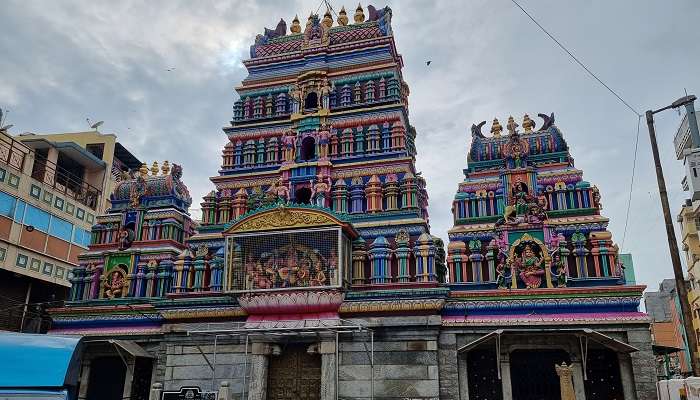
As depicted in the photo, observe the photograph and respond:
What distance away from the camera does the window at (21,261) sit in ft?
106

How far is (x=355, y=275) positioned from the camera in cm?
2312

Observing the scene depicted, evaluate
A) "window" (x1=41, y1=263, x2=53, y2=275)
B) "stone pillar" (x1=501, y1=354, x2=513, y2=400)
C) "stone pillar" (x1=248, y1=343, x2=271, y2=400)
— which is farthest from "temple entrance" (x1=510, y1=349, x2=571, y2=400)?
"window" (x1=41, y1=263, x2=53, y2=275)

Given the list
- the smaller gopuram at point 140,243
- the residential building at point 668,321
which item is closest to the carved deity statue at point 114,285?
the smaller gopuram at point 140,243

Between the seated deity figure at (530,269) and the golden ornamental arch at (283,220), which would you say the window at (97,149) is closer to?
the golden ornamental arch at (283,220)

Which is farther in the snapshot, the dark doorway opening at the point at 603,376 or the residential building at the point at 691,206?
the residential building at the point at 691,206

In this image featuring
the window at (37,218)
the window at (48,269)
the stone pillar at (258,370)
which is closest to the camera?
the stone pillar at (258,370)

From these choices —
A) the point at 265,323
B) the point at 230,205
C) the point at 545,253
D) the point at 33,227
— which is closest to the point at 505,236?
the point at 545,253

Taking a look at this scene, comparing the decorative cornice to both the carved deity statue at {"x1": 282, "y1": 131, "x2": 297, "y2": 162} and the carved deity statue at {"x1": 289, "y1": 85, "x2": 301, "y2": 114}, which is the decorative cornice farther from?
the carved deity statue at {"x1": 289, "y1": 85, "x2": 301, "y2": 114}

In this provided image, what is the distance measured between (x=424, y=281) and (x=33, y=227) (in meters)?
24.2

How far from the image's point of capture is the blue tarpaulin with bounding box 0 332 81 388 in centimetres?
787

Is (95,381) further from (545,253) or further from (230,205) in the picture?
(545,253)

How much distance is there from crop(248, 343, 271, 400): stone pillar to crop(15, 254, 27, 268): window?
17.9m

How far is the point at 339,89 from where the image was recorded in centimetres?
2869

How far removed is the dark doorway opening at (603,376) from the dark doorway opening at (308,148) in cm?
1470
